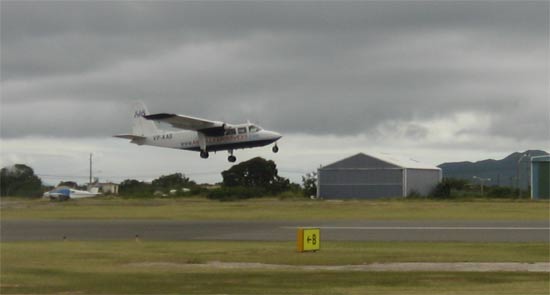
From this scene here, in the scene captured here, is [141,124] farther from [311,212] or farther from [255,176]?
[255,176]

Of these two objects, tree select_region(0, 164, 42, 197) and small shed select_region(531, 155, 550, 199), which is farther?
tree select_region(0, 164, 42, 197)

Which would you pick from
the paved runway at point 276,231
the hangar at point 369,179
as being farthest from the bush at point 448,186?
the paved runway at point 276,231

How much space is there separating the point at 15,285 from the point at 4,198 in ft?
323

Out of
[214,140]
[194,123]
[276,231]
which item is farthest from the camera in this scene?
[194,123]

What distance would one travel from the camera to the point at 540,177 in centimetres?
11281

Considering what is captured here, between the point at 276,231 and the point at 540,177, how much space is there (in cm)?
6561

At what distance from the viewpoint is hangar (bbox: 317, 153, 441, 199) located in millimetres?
117500

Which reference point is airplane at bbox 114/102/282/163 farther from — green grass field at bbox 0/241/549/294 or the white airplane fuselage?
green grass field at bbox 0/241/549/294

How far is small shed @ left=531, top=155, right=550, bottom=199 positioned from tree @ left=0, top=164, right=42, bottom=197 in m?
63.4

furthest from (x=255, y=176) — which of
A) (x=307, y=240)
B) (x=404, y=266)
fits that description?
(x=404, y=266)

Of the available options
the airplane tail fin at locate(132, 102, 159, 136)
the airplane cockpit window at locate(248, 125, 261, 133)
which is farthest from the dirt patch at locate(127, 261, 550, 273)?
the airplane tail fin at locate(132, 102, 159, 136)

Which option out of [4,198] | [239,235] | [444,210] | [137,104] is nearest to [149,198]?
[4,198]

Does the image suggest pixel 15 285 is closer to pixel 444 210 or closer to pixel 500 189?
pixel 444 210

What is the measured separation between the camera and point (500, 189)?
113812 mm
